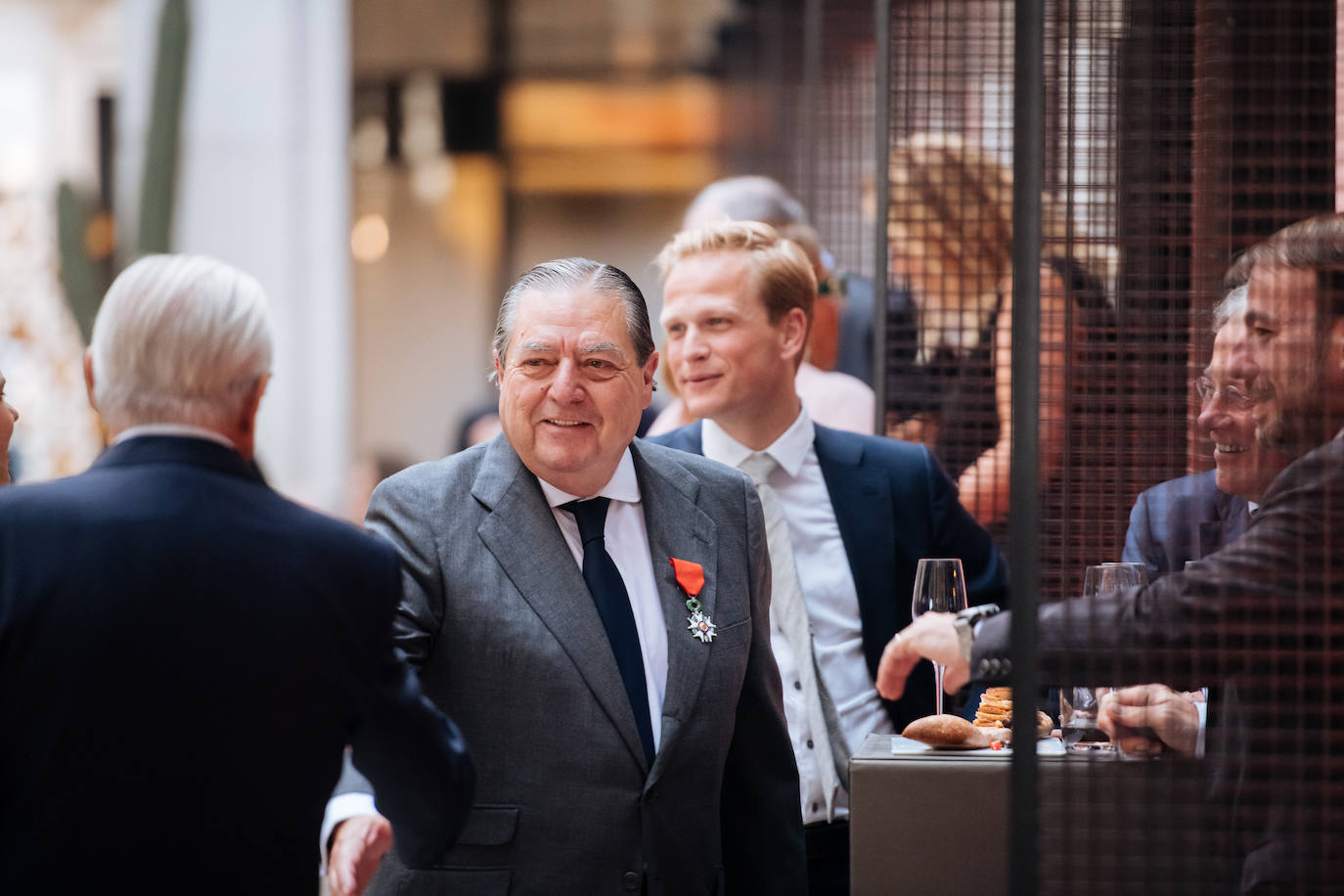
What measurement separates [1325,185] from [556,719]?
140 centimetres

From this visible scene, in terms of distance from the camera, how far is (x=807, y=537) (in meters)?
3.60

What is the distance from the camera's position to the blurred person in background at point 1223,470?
232 centimetres

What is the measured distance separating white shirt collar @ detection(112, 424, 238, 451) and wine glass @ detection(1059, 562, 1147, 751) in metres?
1.47

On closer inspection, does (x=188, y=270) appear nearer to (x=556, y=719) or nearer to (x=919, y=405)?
(x=556, y=719)

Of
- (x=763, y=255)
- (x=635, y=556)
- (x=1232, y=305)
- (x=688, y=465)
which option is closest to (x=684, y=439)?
(x=763, y=255)

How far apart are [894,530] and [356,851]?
1519mm

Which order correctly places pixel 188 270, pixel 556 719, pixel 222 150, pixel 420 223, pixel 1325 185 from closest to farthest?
pixel 188 270 < pixel 1325 185 < pixel 556 719 < pixel 222 150 < pixel 420 223

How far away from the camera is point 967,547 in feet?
12.1

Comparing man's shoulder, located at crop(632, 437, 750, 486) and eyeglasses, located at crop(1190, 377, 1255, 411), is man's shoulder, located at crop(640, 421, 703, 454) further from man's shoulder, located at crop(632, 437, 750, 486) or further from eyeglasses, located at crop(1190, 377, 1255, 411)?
eyeglasses, located at crop(1190, 377, 1255, 411)

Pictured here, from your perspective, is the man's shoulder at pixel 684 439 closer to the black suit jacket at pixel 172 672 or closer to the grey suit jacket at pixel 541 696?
the grey suit jacket at pixel 541 696

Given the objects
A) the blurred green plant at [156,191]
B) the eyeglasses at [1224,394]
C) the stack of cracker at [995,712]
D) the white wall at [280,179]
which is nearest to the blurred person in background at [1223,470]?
the eyeglasses at [1224,394]

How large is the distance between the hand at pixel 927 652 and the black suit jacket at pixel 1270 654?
36 centimetres

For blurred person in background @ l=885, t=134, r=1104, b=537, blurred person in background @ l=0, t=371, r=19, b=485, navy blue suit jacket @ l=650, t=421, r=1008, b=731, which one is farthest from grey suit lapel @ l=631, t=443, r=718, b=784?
blurred person in background @ l=885, t=134, r=1104, b=537

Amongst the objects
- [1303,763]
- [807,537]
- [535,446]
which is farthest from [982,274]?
[1303,763]
